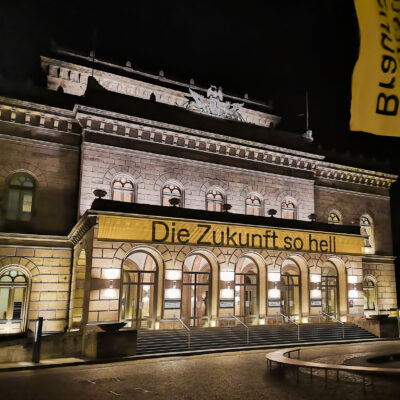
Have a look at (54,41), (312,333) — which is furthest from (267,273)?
(54,41)

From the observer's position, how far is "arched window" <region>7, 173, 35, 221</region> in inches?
951

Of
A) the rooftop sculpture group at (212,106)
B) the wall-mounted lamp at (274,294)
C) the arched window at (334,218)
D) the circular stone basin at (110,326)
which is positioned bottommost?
the circular stone basin at (110,326)

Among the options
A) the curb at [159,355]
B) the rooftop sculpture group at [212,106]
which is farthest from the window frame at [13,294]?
the rooftop sculpture group at [212,106]

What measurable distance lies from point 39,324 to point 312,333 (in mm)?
15050

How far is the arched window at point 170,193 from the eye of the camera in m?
27.3

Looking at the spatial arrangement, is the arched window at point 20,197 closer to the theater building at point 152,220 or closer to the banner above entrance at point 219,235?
the theater building at point 152,220

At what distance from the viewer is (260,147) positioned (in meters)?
30.3

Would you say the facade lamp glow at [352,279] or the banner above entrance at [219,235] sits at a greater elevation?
the banner above entrance at [219,235]

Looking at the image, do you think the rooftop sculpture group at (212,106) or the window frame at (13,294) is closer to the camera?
the window frame at (13,294)

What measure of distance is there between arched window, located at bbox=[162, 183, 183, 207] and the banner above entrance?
4.75 m

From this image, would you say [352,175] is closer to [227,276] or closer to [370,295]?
[370,295]

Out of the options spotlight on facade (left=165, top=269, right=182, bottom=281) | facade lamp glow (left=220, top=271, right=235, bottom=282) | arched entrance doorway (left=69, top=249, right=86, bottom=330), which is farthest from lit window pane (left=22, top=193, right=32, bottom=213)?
facade lamp glow (left=220, top=271, right=235, bottom=282)

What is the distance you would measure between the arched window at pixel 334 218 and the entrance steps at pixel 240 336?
10.4 meters

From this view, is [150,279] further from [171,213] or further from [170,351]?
[170,351]
